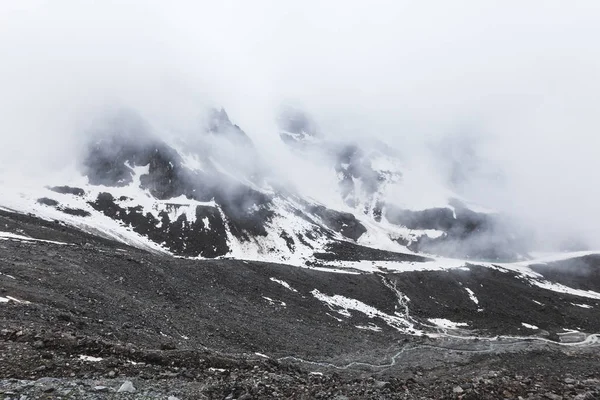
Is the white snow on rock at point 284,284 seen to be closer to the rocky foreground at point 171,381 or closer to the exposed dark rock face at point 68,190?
the rocky foreground at point 171,381

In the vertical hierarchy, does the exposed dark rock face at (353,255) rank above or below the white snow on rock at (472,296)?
above

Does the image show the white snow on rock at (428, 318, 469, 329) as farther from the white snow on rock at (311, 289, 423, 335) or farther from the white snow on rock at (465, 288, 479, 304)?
the white snow on rock at (465, 288, 479, 304)

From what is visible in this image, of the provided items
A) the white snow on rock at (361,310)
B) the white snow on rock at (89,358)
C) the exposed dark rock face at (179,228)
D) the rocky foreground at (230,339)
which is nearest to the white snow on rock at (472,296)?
the rocky foreground at (230,339)

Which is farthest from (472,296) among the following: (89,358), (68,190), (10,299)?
(68,190)

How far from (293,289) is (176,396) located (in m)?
71.4

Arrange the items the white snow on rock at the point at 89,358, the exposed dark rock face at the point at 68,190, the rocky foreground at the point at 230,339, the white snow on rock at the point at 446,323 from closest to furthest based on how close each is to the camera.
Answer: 1. the rocky foreground at the point at 230,339
2. the white snow on rock at the point at 89,358
3. the white snow on rock at the point at 446,323
4. the exposed dark rock face at the point at 68,190

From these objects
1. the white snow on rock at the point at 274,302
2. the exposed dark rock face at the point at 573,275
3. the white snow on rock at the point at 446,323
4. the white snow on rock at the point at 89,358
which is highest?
the exposed dark rock face at the point at 573,275

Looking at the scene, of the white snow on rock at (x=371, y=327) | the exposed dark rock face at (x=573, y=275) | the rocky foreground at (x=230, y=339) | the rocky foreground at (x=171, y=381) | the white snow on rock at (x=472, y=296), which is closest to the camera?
the rocky foreground at (x=171, y=381)

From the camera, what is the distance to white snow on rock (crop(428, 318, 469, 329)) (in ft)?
287

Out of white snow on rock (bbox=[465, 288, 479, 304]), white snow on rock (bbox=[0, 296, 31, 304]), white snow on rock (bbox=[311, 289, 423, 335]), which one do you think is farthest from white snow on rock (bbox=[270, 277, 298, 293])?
white snow on rock (bbox=[465, 288, 479, 304])

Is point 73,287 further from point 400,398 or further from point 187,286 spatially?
point 400,398

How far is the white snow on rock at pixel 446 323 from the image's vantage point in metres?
87.4

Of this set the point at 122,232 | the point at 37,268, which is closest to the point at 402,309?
the point at 37,268

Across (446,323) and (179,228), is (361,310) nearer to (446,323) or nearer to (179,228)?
(446,323)
